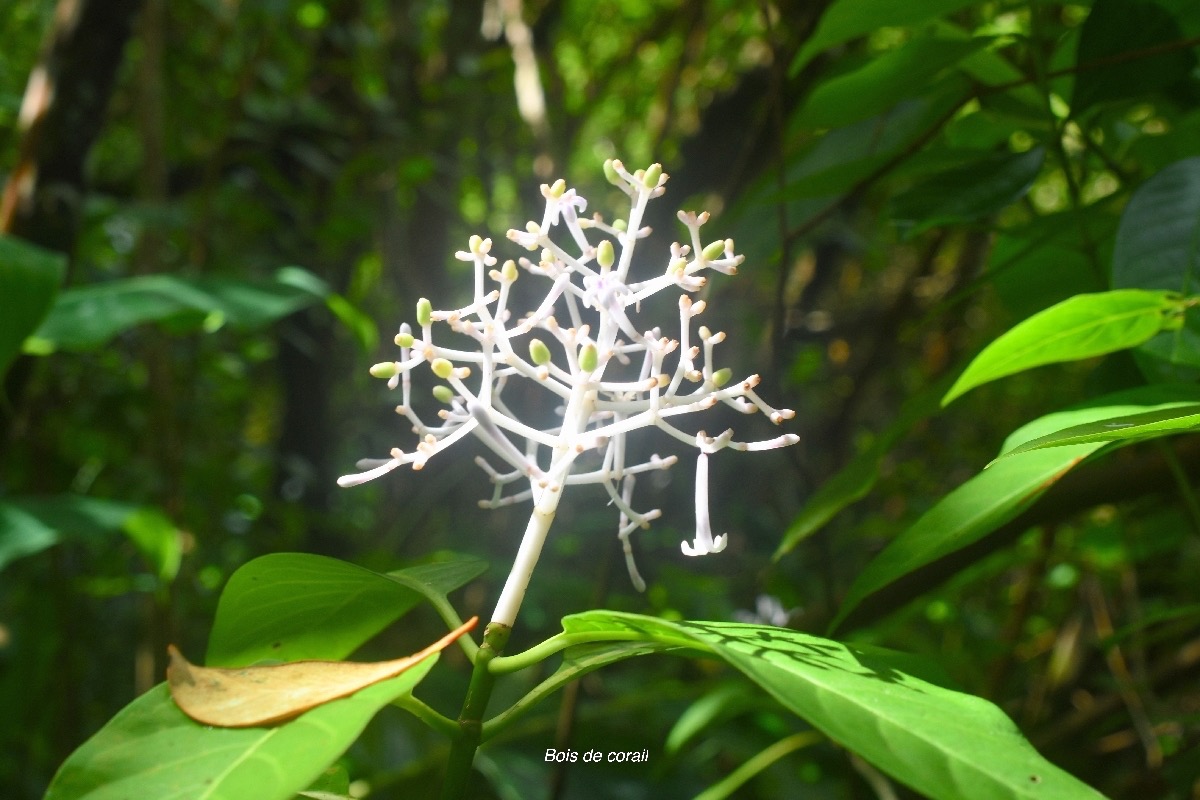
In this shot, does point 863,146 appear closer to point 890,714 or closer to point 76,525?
point 890,714

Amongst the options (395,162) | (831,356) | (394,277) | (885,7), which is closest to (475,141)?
(395,162)

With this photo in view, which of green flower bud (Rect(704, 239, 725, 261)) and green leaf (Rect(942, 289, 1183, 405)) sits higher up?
green flower bud (Rect(704, 239, 725, 261))

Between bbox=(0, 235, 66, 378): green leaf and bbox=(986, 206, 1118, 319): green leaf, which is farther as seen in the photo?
bbox=(0, 235, 66, 378): green leaf

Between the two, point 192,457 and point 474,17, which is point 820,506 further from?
point 474,17

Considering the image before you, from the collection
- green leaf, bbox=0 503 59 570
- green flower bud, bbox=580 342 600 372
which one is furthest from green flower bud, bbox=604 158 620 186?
green leaf, bbox=0 503 59 570

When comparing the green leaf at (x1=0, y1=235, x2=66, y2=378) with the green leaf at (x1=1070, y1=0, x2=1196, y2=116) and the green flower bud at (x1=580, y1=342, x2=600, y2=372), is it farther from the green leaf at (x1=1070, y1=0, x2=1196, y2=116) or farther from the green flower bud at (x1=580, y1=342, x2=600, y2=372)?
the green leaf at (x1=1070, y1=0, x2=1196, y2=116)

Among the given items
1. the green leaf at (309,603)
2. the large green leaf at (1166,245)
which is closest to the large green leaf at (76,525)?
the green leaf at (309,603)
